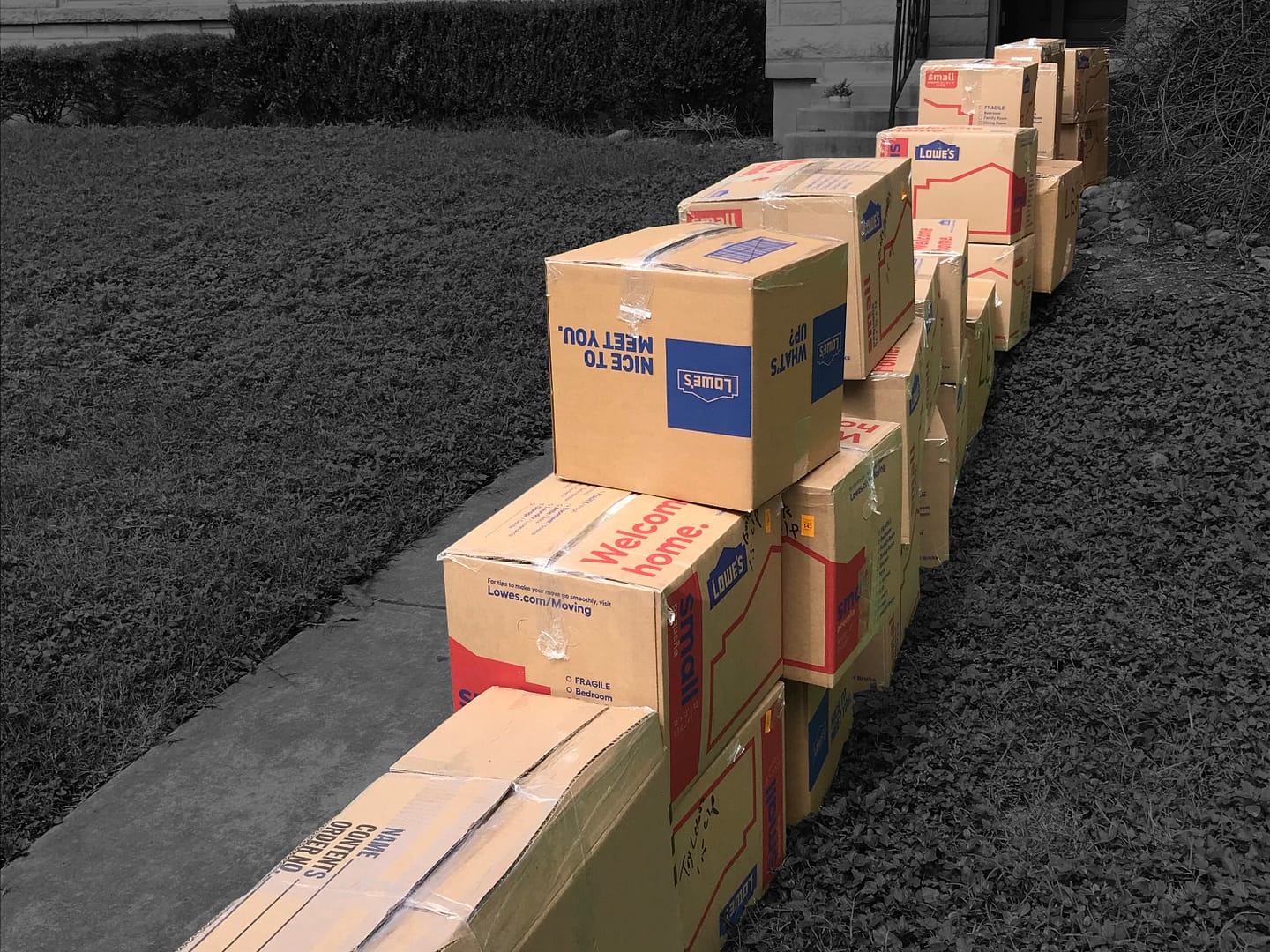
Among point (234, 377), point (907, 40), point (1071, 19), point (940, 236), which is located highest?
point (1071, 19)

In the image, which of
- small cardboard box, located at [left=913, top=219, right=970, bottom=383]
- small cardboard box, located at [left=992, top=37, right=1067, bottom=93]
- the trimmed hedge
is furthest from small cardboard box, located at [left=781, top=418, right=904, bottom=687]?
the trimmed hedge

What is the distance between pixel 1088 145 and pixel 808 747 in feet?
24.0

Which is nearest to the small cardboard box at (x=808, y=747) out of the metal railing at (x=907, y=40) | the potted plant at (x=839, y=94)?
the metal railing at (x=907, y=40)

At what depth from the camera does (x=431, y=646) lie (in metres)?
4.44

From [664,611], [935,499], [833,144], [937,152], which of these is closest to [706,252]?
[664,611]

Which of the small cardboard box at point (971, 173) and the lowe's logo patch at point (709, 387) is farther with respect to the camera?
the small cardboard box at point (971, 173)

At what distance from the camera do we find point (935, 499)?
15.2 feet

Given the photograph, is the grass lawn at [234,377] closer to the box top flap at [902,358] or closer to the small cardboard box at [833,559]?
the small cardboard box at [833,559]

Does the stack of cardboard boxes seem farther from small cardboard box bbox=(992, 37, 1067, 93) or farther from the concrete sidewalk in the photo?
small cardboard box bbox=(992, 37, 1067, 93)

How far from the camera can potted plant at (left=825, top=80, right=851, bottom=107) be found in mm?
10970

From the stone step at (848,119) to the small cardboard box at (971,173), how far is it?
4230 mm

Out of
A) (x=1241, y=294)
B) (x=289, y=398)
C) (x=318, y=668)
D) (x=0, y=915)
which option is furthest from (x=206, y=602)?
(x=1241, y=294)

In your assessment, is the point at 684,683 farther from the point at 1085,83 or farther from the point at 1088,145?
the point at 1088,145

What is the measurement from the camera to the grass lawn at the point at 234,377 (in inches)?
172
